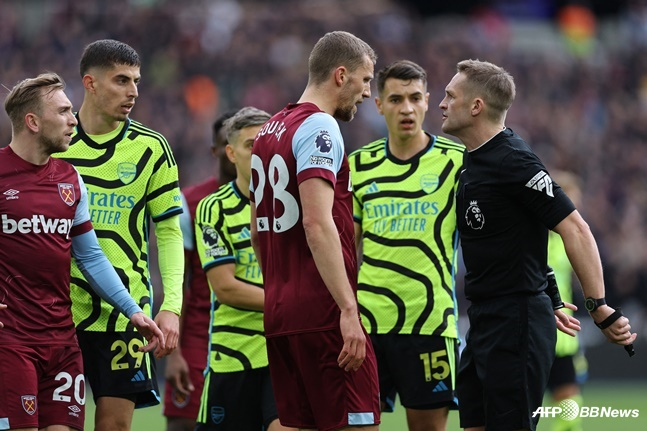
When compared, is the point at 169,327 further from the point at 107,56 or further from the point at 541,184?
the point at 541,184

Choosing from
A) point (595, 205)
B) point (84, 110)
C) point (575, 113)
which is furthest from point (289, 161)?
point (575, 113)

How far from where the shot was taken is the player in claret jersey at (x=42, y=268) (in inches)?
233

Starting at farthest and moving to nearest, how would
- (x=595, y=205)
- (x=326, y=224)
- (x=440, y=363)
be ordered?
(x=595, y=205) < (x=440, y=363) < (x=326, y=224)

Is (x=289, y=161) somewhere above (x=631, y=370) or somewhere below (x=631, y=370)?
above

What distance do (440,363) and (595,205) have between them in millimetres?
14499

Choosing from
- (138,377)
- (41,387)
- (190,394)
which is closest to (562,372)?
(190,394)

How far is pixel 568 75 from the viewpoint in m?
25.3

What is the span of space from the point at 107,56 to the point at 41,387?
1.96 metres

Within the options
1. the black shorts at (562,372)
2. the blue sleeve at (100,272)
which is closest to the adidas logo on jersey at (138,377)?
the blue sleeve at (100,272)

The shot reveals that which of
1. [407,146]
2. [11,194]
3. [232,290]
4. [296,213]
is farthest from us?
[407,146]

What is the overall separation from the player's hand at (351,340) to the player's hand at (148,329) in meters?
1.16

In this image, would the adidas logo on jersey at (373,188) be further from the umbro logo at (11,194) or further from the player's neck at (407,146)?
the umbro logo at (11,194)

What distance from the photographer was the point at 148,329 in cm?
624

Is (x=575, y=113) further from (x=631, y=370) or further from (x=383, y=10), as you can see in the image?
(x=631, y=370)
